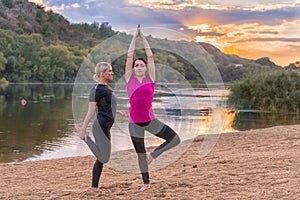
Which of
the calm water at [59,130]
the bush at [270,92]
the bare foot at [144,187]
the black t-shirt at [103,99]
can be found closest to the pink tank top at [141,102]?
the black t-shirt at [103,99]

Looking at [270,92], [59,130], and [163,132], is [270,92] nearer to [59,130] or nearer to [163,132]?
[59,130]

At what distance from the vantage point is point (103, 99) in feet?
17.3

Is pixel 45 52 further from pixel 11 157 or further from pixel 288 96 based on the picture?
pixel 11 157

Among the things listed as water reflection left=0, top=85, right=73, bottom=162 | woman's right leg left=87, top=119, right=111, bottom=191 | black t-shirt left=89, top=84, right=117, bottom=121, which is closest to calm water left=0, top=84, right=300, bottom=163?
water reflection left=0, top=85, right=73, bottom=162

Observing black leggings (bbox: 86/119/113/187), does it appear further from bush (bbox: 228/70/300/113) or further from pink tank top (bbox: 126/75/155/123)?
bush (bbox: 228/70/300/113)

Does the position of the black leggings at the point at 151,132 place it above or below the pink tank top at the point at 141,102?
below

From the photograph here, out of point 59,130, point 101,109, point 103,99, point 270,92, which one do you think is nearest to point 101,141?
point 101,109

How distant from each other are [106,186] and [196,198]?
1474 mm

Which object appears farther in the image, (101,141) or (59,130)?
(59,130)

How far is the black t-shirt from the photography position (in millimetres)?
5250

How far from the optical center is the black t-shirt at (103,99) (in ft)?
17.2

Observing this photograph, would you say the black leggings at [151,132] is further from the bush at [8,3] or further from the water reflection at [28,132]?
the bush at [8,3]

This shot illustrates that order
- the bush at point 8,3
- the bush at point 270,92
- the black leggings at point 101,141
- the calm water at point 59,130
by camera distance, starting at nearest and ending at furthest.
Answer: the black leggings at point 101,141
the calm water at point 59,130
the bush at point 270,92
the bush at point 8,3

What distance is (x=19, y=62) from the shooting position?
270 ft
